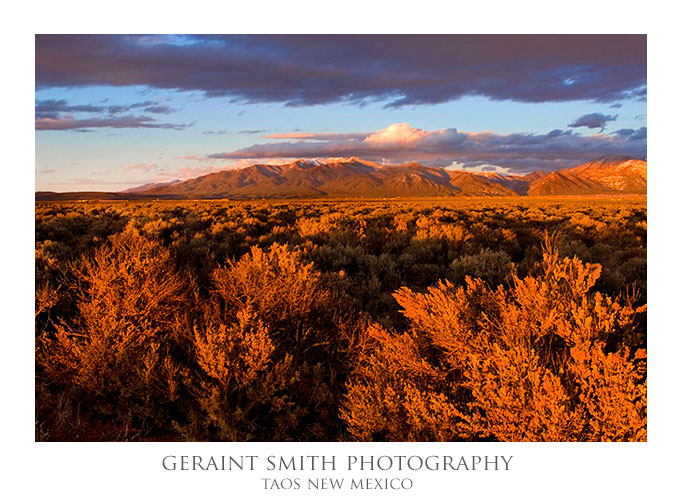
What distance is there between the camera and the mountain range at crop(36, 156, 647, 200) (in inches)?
317

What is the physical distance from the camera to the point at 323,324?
4.74 m

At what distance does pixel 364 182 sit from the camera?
3294cm

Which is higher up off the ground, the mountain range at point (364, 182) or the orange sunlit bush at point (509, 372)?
the mountain range at point (364, 182)

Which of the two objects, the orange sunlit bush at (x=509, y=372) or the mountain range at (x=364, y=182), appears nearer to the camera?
the orange sunlit bush at (x=509, y=372)

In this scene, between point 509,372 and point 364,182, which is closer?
point 509,372

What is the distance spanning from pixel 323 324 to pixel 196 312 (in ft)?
4.73

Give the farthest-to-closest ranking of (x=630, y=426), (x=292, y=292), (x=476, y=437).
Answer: (x=292, y=292), (x=476, y=437), (x=630, y=426)

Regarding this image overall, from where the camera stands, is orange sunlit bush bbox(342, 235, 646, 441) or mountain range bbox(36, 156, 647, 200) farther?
mountain range bbox(36, 156, 647, 200)

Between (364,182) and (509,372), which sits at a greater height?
(364,182)

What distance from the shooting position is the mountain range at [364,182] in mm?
8047

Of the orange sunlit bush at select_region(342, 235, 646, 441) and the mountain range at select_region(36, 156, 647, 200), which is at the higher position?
the mountain range at select_region(36, 156, 647, 200)
